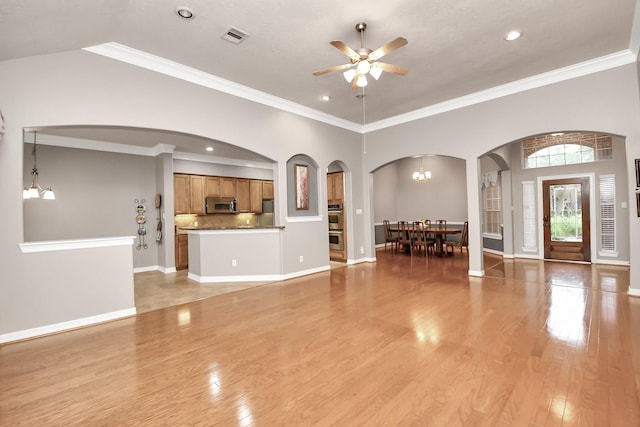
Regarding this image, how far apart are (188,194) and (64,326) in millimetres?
4501

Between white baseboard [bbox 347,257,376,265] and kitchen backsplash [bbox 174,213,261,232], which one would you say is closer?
white baseboard [bbox 347,257,376,265]

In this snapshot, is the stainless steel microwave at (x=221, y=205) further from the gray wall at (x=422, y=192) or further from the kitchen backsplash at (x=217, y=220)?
the gray wall at (x=422, y=192)

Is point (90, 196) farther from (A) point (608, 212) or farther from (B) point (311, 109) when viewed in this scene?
(A) point (608, 212)

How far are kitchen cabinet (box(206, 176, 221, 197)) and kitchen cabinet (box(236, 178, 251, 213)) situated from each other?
0.61m

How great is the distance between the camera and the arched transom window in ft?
21.3

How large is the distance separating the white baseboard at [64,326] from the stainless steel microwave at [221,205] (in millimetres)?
4198

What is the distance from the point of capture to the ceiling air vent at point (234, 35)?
3484 millimetres

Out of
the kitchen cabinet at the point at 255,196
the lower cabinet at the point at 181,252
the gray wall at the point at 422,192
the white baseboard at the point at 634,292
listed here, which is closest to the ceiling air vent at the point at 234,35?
the lower cabinet at the point at 181,252

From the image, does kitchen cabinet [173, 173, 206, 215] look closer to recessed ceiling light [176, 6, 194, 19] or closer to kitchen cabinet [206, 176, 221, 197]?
kitchen cabinet [206, 176, 221, 197]

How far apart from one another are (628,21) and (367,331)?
4.66 meters

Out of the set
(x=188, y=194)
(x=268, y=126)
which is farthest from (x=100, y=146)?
(x=268, y=126)

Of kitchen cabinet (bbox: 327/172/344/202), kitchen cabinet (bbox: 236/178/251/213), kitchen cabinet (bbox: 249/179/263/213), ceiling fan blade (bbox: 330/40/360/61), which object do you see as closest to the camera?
ceiling fan blade (bbox: 330/40/360/61)

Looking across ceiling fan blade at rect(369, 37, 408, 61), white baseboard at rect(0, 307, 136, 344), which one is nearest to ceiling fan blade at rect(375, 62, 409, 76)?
ceiling fan blade at rect(369, 37, 408, 61)

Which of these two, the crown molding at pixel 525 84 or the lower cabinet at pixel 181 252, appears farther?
the lower cabinet at pixel 181 252
